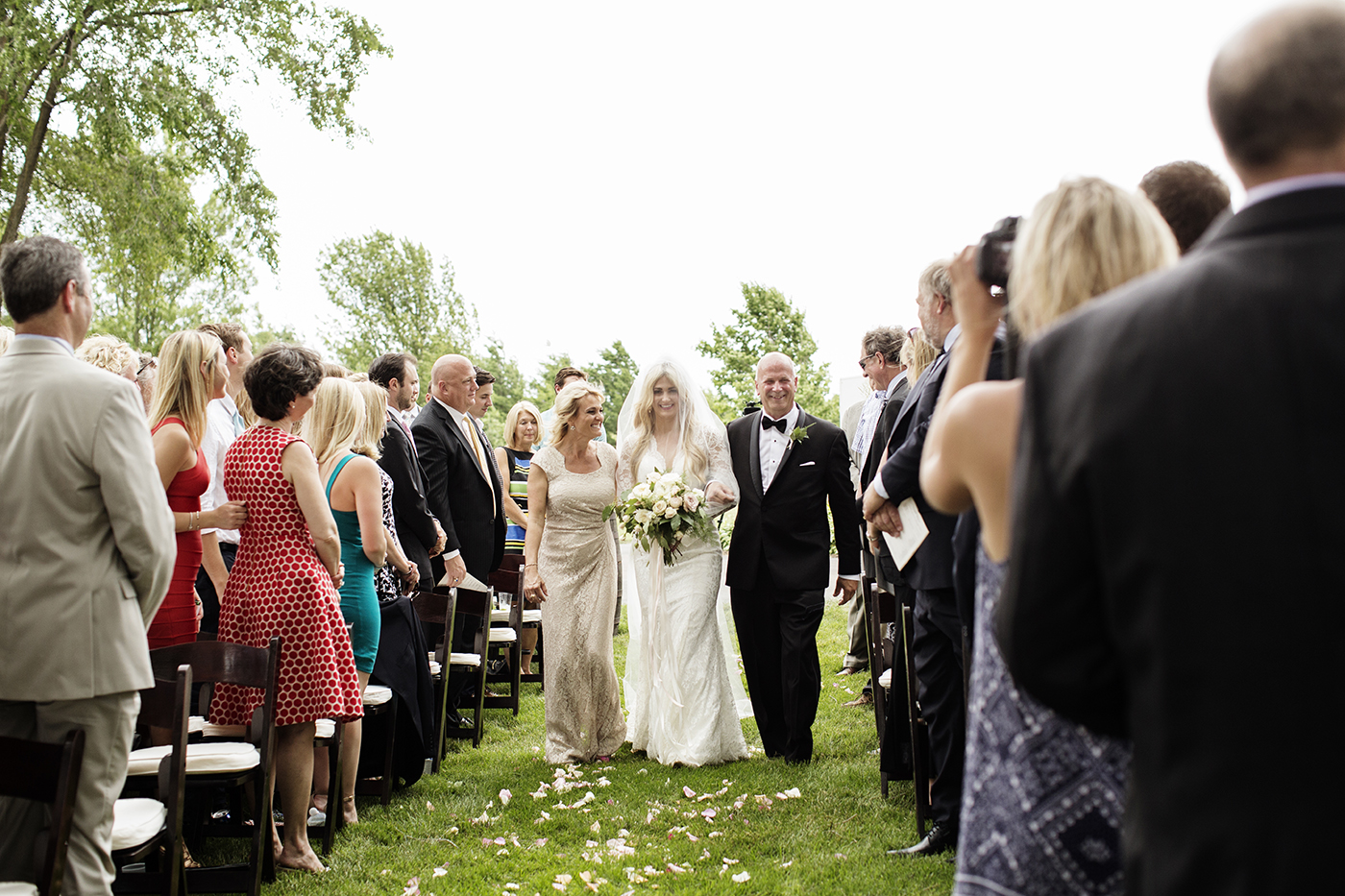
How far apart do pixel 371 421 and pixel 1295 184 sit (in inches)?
198

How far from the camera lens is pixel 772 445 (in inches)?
282

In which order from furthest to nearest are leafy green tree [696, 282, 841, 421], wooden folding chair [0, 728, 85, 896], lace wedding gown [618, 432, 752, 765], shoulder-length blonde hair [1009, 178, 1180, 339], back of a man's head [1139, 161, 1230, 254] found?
1. leafy green tree [696, 282, 841, 421]
2. lace wedding gown [618, 432, 752, 765]
3. wooden folding chair [0, 728, 85, 896]
4. back of a man's head [1139, 161, 1230, 254]
5. shoulder-length blonde hair [1009, 178, 1180, 339]

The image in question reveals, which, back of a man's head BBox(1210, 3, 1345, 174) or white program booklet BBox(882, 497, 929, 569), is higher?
back of a man's head BBox(1210, 3, 1345, 174)

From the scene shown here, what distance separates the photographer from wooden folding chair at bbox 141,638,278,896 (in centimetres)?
420

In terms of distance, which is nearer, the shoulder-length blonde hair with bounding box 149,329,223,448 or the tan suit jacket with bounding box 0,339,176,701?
the tan suit jacket with bounding box 0,339,176,701

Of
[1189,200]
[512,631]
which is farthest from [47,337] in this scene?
[512,631]

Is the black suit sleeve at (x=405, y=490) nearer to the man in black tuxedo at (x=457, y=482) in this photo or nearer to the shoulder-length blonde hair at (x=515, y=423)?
the man in black tuxedo at (x=457, y=482)

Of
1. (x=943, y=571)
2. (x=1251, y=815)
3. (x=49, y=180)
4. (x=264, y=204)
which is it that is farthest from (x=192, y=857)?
(x=49, y=180)

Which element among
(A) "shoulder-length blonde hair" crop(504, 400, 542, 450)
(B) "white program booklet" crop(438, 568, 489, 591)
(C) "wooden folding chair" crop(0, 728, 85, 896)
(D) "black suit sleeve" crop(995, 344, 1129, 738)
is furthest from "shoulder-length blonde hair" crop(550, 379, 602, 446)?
(D) "black suit sleeve" crop(995, 344, 1129, 738)

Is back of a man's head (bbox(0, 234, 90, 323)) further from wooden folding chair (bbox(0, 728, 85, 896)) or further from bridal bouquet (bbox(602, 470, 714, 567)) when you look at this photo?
bridal bouquet (bbox(602, 470, 714, 567))

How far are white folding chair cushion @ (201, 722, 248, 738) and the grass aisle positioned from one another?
686 mm

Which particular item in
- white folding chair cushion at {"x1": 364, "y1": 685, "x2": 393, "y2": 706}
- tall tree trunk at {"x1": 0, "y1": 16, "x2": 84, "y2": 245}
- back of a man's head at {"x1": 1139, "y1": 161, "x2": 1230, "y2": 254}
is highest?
tall tree trunk at {"x1": 0, "y1": 16, "x2": 84, "y2": 245}

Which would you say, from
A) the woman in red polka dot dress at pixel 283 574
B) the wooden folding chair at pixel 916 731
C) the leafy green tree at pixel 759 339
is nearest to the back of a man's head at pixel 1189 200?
the wooden folding chair at pixel 916 731

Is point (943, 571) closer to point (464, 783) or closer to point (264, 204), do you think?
point (464, 783)
